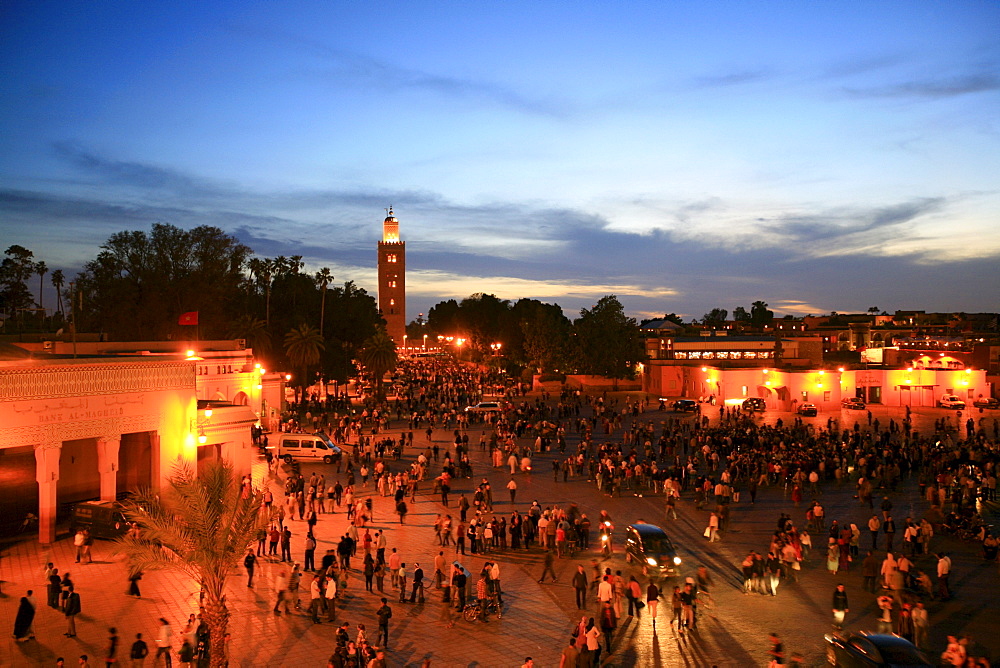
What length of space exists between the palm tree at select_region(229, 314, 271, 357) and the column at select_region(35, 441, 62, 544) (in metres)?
29.6

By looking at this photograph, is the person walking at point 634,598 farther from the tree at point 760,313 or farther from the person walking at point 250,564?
the tree at point 760,313

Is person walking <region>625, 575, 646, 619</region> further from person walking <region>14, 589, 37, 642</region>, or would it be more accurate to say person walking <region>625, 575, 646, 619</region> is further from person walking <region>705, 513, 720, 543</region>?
person walking <region>14, 589, 37, 642</region>

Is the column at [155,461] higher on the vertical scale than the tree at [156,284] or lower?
lower

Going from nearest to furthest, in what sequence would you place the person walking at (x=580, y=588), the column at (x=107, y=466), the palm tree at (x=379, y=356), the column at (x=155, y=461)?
the person walking at (x=580, y=588) → the column at (x=107, y=466) → the column at (x=155, y=461) → the palm tree at (x=379, y=356)

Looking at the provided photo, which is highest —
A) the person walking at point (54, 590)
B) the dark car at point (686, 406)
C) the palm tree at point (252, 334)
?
the palm tree at point (252, 334)

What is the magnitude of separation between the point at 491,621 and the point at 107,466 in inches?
531

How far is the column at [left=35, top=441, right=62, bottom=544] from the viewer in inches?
746

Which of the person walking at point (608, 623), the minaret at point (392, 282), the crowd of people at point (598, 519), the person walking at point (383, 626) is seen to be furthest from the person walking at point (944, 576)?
the minaret at point (392, 282)

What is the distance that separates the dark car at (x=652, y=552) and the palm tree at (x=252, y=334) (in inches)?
1482

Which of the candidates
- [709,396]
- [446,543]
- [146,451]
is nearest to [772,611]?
[446,543]

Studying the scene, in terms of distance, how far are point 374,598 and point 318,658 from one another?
3131 mm

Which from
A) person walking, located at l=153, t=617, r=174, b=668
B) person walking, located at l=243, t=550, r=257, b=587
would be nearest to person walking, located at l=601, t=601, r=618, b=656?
person walking, located at l=153, t=617, r=174, b=668

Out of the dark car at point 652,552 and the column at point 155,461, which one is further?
the column at point 155,461

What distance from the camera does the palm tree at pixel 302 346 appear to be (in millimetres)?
48250
